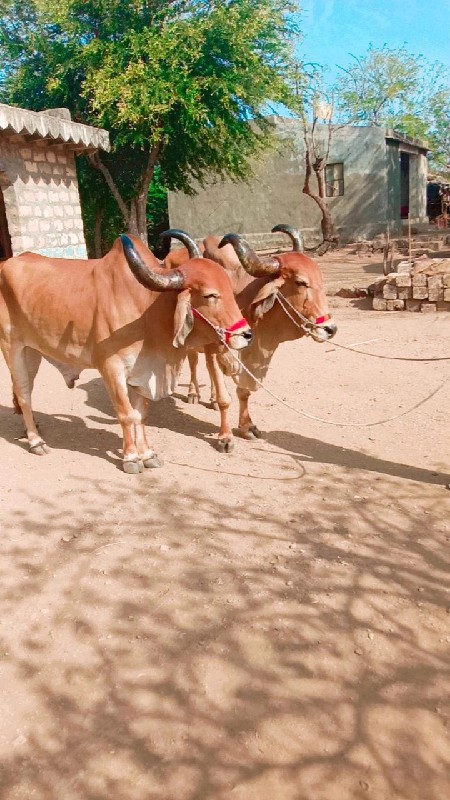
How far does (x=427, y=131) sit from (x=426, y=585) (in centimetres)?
Result: 3499

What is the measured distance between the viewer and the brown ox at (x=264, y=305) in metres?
4.71

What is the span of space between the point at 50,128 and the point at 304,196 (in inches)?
571

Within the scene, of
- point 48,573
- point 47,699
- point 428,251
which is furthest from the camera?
point 428,251

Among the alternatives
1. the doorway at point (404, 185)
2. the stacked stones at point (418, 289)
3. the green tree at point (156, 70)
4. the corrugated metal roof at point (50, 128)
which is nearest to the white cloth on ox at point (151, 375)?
the corrugated metal roof at point (50, 128)

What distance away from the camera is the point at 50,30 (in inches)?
584

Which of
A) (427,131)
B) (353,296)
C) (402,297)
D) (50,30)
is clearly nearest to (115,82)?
(50,30)

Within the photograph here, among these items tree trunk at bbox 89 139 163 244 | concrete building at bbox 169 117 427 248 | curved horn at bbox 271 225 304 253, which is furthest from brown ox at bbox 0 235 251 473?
concrete building at bbox 169 117 427 248

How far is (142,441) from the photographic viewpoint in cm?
479

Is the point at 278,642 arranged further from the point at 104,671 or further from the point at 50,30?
the point at 50,30

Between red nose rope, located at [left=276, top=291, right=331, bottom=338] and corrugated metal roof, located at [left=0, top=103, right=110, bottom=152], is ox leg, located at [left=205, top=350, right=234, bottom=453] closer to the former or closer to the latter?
red nose rope, located at [left=276, top=291, right=331, bottom=338]

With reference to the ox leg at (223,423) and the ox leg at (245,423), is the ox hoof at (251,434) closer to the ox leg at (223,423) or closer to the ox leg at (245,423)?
the ox leg at (245,423)

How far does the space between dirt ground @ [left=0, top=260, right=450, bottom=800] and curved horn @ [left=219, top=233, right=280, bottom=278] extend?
1348mm

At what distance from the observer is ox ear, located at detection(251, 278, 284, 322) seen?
186 inches

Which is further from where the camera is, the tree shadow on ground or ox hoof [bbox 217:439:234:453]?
ox hoof [bbox 217:439:234:453]
